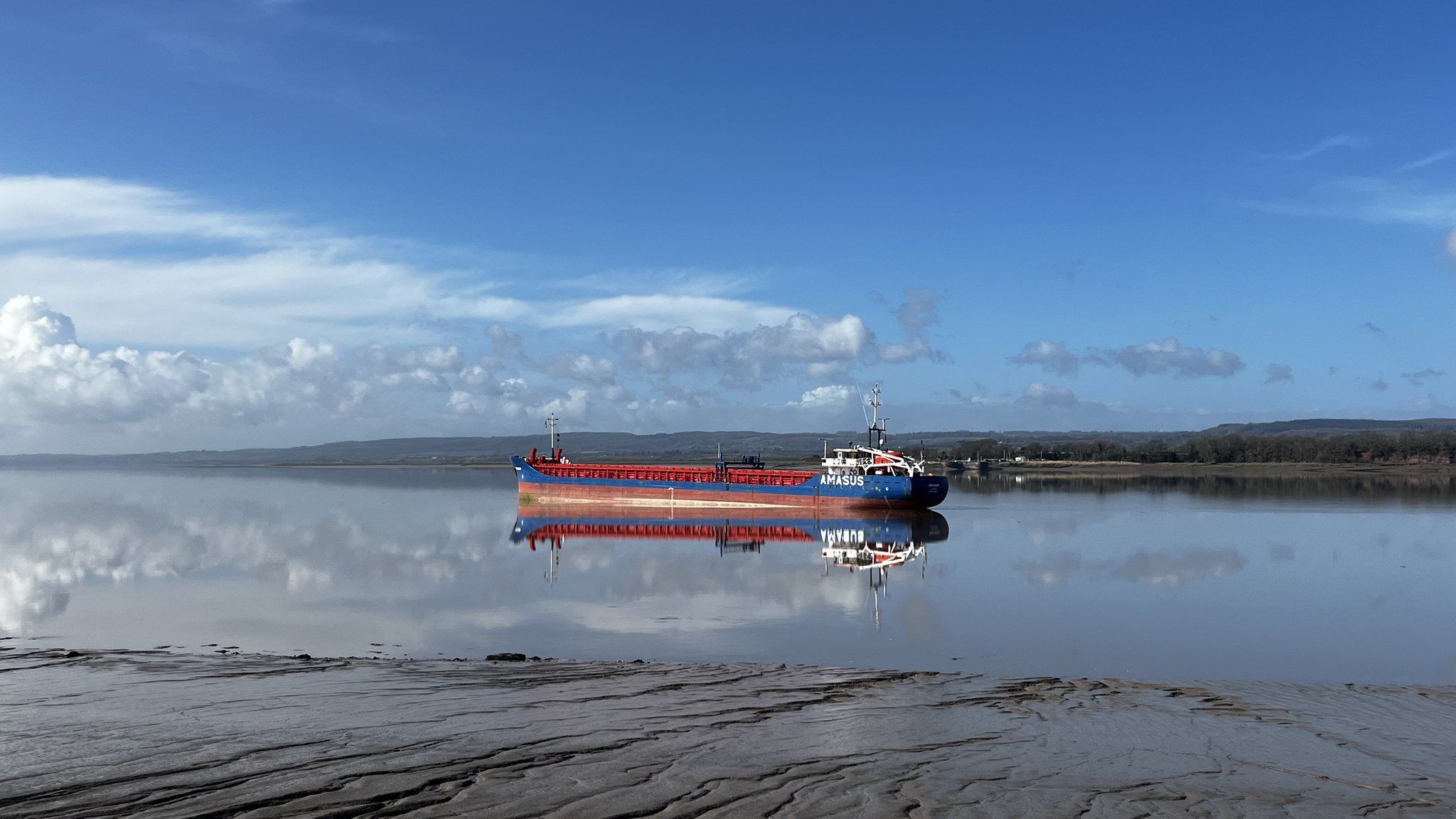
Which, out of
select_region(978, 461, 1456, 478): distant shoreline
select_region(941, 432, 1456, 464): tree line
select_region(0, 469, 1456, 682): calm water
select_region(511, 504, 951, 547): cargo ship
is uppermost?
select_region(941, 432, 1456, 464): tree line

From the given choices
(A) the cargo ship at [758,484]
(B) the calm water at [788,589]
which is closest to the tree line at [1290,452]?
(B) the calm water at [788,589]

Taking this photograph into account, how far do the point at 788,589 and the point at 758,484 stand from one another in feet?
90.8

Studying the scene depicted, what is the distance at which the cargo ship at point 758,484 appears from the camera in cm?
4587

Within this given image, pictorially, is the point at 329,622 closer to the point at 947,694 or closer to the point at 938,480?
the point at 947,694

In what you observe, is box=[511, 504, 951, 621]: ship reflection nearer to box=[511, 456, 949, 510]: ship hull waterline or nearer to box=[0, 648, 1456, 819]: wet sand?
box=[511, 456, 949, 510]: ship hull waterline

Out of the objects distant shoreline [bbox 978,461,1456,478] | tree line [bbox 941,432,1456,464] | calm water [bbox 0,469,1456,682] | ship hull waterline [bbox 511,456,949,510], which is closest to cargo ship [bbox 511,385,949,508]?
ship hull waterline [bbox 511,456,949,510]

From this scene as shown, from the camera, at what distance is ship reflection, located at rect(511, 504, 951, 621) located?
2842cm

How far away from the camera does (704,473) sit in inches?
2014

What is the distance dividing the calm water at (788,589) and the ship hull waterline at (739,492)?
2.26 meters

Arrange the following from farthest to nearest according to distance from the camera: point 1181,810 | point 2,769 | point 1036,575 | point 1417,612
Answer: point 1036,575
point 1417,612
point 2,769
point 1181,810

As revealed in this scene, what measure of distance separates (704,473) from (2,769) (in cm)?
4407

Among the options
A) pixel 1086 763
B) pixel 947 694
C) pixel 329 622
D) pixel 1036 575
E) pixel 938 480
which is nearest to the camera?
pixel 1086 763

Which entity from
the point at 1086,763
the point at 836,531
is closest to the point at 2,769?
the point at 1086,763

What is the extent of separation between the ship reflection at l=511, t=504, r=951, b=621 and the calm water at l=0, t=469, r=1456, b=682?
0.27 metres
